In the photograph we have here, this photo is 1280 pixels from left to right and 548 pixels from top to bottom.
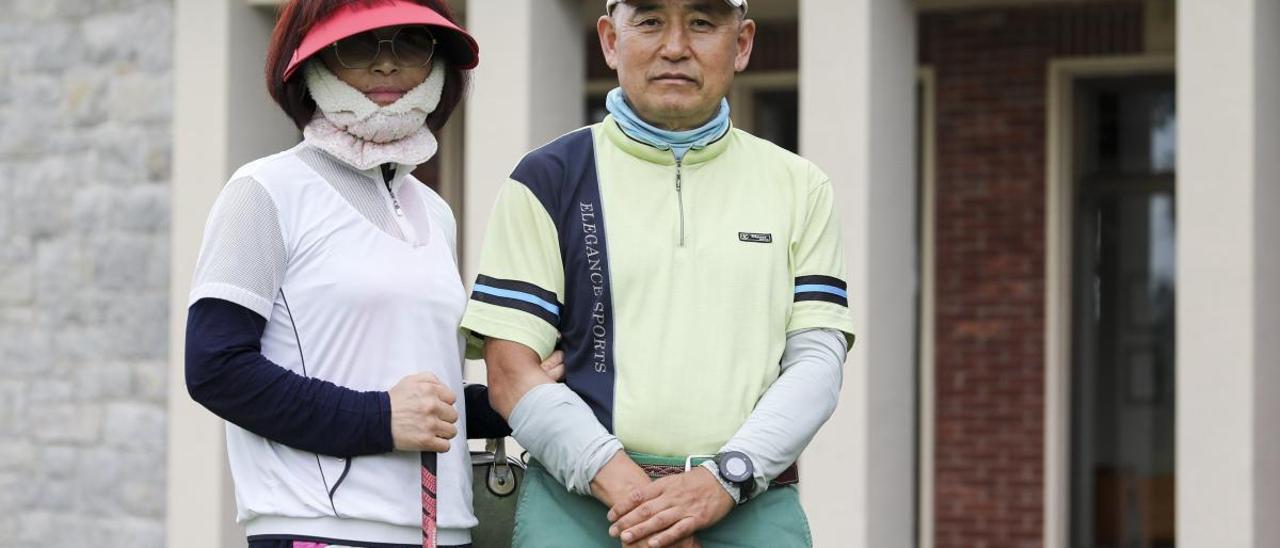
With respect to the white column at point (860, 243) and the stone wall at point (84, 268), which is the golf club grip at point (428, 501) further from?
the stone wall at point (84, 268)

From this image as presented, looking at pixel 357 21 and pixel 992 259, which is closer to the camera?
pixel 357 21

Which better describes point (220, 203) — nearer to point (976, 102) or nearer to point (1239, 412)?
point (1239, 412)

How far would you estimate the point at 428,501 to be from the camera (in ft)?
9.79

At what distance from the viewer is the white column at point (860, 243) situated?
6.30 meters

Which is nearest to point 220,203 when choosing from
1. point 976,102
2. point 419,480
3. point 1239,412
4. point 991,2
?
point 419,480

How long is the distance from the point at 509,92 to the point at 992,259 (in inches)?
117

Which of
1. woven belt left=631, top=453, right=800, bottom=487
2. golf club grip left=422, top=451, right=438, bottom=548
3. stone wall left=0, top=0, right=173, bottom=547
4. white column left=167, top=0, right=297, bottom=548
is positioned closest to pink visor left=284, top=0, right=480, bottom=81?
golf club grip left=422, top=451, right=438, bottom=548

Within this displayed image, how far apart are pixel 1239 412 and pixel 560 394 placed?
345cm

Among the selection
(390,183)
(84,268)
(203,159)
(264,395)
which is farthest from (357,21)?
(84,268)

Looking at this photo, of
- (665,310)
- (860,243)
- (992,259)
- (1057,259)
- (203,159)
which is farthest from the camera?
(992,259)

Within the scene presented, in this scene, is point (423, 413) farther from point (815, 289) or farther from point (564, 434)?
point (815, 289)

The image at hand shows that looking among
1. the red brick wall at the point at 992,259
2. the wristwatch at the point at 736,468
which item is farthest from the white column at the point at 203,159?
the wristwatch at the point at 736,468

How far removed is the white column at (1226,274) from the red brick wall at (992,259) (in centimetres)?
A: 281

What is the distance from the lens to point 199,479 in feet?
24.0
